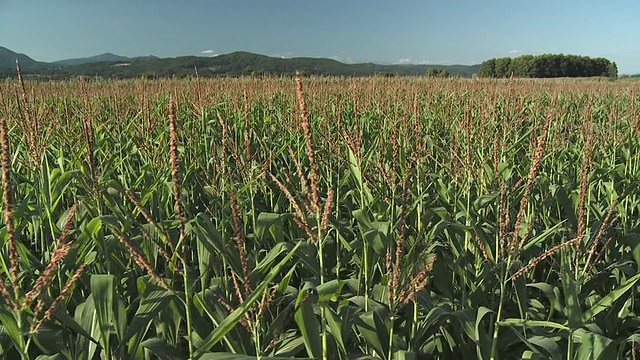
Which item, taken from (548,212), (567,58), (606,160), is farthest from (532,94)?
(567,58)

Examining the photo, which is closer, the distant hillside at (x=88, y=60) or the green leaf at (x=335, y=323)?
the green leaf at (x=335, y=323)

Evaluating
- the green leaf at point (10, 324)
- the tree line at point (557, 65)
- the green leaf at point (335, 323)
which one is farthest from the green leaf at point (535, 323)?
the tree line at point (557, 65)

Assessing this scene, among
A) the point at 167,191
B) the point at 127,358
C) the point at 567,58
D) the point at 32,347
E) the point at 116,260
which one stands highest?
the point at 567,58

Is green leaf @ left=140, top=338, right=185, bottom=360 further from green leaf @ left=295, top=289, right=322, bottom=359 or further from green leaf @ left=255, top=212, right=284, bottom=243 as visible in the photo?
green leaf @ left=255, top=212, right=284, bottom=243

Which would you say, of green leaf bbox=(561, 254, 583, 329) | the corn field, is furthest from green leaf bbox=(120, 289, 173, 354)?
green leaf bbox=(561, 254, 583, 329)

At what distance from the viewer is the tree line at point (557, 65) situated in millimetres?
64062

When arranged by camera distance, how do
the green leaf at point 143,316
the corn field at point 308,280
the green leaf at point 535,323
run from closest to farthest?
the corn field at point 308,280 → the green leaf at point 535,323 → the green leaf at point 143,316

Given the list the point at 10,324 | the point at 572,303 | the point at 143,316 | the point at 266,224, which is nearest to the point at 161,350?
the point at 143,316

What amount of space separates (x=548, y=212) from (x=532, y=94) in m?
9.72

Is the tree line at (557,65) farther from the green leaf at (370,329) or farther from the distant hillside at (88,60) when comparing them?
the green leaf at (370,329)

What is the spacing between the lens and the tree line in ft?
210

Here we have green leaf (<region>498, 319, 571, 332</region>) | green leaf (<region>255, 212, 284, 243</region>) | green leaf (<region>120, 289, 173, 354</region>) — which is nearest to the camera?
green leaf (<region>498, 319, 571, 332</region>)

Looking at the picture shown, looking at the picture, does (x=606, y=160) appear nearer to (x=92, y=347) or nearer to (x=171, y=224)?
(x=171, y=224)

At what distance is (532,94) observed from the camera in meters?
11.5
